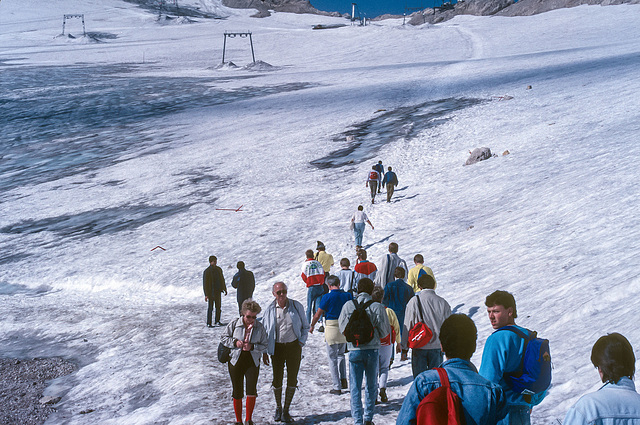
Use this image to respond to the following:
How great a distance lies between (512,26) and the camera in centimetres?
7756

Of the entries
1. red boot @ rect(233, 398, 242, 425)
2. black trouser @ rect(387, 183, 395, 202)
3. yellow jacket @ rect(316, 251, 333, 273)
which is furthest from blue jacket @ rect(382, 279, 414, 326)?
black trouser @ rect(387, 183, 395, 202)

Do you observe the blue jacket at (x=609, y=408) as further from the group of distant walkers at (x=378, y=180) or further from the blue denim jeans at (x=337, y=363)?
the group of distant walkers at (x=378, y=180)

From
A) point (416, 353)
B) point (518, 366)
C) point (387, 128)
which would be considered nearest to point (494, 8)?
point (387, 128)

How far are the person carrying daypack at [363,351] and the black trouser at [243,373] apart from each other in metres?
1.09

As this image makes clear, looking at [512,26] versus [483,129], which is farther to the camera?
[512,26]

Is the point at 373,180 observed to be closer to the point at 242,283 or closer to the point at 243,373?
the point at 242,283

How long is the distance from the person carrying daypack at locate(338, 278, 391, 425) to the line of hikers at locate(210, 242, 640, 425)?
0.03 ft

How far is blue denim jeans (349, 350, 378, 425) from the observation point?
577 cm

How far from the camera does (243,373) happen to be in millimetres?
6133

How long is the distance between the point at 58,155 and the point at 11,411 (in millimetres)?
26804

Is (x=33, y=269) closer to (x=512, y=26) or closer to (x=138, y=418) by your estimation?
(x=138, y=418)

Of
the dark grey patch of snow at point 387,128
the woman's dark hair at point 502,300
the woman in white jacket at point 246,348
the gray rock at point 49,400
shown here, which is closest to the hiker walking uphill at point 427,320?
the woman in white jacket at point 246,348

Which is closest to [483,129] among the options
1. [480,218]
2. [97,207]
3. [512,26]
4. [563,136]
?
[563,136]

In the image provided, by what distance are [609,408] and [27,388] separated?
8.61 meters
